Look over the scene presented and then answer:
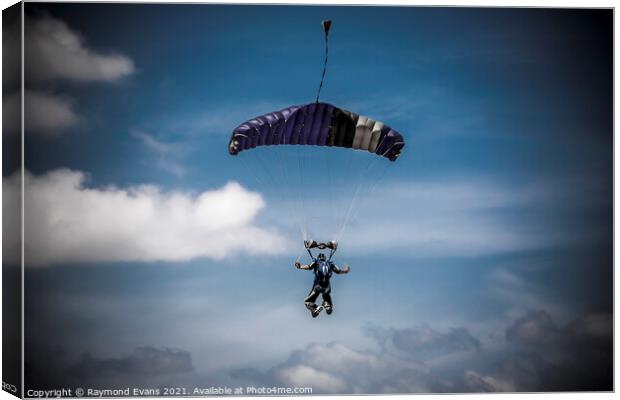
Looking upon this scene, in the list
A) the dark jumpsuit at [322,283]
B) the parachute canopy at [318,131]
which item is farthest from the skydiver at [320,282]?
the parachute canopy at [318,131]

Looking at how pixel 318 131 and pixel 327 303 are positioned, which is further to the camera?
pixel 327 303

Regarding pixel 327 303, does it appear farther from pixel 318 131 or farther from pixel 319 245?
pixel 318 131

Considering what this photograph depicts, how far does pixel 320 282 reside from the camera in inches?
619

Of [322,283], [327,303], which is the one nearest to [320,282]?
[322,283]

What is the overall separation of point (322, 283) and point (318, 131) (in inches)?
97.3

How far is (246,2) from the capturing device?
16297 mm

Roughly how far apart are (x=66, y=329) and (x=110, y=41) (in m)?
5.08

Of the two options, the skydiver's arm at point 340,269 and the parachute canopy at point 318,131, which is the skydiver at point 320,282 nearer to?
the skydiver's arm at point 340,269

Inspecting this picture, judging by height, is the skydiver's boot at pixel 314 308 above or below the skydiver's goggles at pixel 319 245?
below

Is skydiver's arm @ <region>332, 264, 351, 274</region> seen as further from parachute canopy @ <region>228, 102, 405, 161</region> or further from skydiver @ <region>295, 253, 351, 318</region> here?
→ parachute canopy @ <region>228, 102, 405, 161</region>

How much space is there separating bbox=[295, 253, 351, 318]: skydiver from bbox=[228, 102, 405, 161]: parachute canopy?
6.25 feet

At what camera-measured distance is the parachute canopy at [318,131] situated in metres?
15.3

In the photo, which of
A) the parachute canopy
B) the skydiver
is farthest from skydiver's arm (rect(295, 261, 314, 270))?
the parachute canopy

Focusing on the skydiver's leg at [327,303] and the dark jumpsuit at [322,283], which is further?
the skydiver's leg at [327,303]
